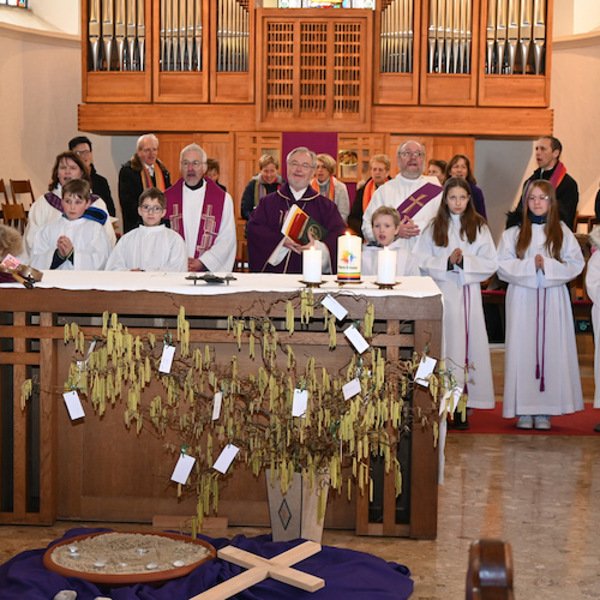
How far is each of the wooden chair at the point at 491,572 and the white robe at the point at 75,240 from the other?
5124 mm

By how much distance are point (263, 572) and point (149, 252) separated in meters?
2.93

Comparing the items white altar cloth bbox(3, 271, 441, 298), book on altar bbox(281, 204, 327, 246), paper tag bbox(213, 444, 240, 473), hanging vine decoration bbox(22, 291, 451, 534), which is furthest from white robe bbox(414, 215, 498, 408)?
paper tag bbox(213, 444, 240, 473)

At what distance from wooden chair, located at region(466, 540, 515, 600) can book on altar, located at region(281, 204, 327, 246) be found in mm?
4549

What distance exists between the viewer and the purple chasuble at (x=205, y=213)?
7.48 meters

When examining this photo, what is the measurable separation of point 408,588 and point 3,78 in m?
10.9

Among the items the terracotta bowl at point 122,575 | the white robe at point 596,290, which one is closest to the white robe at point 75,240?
the terracotta bowl at point 122,575

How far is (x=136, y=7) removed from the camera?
12.5m

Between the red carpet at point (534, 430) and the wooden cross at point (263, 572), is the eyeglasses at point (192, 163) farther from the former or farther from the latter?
the wooden cross at point (263, 572)

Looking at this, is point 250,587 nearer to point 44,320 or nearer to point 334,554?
point 334,554

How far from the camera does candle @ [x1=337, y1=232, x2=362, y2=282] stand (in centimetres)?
465

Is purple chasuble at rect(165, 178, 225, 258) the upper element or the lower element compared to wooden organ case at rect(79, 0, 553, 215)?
lower

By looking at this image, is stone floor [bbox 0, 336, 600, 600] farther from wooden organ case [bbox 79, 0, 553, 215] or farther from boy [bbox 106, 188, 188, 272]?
wooden organ case [bbox 79, 0, 553, 215]

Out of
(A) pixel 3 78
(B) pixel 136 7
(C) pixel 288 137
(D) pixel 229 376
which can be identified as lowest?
(D) pixel 229 376

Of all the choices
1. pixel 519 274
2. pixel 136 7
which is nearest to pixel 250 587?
pixel 519 274
